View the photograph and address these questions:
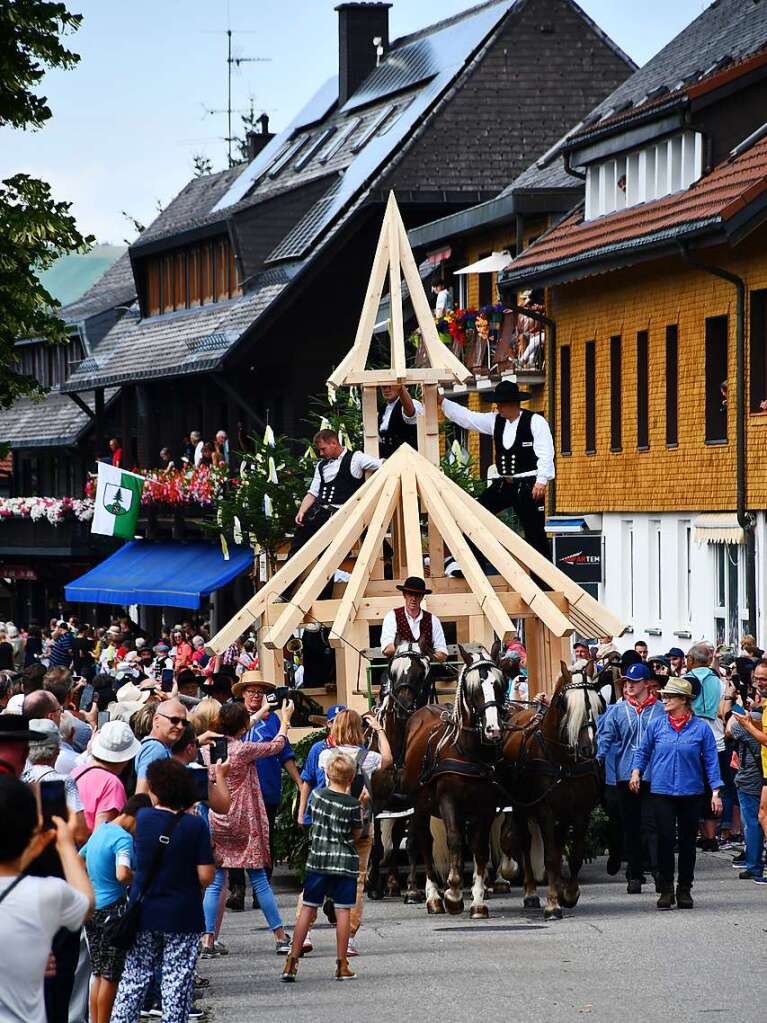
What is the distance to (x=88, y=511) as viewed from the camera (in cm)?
5669

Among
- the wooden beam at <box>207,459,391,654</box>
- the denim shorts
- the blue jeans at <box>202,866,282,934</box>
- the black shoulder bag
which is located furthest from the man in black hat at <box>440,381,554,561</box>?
the black shoulder bag

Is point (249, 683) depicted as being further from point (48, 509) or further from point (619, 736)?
point (48, 509)

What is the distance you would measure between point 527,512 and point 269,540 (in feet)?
20.5

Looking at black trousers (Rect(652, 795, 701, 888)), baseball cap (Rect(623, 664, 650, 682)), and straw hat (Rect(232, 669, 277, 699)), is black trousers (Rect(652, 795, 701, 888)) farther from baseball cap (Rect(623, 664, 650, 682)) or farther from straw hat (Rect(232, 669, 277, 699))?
straw hat (Rect(232, 669, 277, 699))

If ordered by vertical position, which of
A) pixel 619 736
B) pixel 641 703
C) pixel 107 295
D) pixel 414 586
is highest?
pixel 107 295

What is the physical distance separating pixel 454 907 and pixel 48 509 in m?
43.7

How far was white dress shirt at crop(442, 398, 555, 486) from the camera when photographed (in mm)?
20172

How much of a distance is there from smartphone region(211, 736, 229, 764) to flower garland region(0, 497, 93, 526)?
42.6 metres

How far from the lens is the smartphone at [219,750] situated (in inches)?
556

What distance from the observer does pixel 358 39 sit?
56094 mm

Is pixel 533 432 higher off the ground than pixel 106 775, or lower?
higher

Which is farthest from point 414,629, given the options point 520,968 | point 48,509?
point 48,509

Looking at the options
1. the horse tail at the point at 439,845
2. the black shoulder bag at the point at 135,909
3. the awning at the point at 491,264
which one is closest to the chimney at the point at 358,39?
the awning at the point at 491,264

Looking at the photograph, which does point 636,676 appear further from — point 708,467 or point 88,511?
point 88,511
